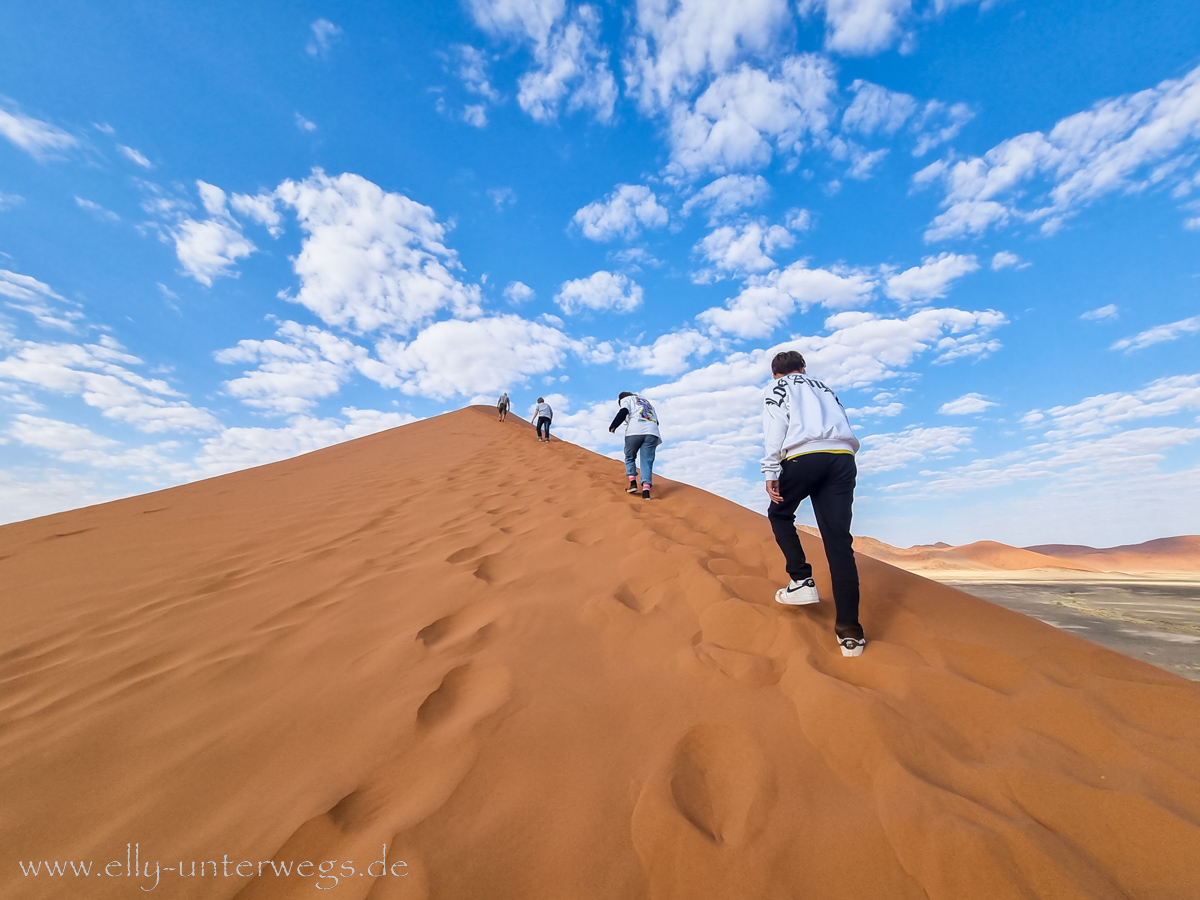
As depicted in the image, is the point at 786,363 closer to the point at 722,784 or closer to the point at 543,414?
the point at 722,784

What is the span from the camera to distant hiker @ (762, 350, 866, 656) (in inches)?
83.9

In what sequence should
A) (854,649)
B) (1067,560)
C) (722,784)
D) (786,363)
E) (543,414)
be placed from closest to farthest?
1. (722,784)
2. (854,649)
3. (786,363)
4. (543,414)
5. (1067,560)

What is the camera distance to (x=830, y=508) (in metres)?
2.23

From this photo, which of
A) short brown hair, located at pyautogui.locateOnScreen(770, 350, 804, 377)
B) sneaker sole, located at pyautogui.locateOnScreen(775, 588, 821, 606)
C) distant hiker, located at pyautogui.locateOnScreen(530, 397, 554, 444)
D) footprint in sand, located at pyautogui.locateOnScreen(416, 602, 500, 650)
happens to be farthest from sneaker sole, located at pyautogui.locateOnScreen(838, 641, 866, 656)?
distant hiker, located at pyautogui.locateOnScreen(530, 397, 554, 444)

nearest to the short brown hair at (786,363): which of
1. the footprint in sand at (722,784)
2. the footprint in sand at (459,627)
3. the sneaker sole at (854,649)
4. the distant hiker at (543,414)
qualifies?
the sneaker sole at (854,649)

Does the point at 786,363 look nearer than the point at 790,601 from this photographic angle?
No

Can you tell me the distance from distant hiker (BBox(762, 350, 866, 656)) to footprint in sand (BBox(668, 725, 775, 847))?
2.76ft

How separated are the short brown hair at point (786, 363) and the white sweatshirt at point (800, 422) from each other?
0.10 metres

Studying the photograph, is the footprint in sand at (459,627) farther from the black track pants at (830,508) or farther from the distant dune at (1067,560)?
the distant dune at (1067,560)

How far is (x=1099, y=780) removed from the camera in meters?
1.33

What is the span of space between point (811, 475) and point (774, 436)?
0.27 m

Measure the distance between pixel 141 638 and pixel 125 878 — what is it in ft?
6.38

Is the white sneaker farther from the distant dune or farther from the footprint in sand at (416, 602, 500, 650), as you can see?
the distant dune

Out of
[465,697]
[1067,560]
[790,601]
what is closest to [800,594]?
[790,601]
